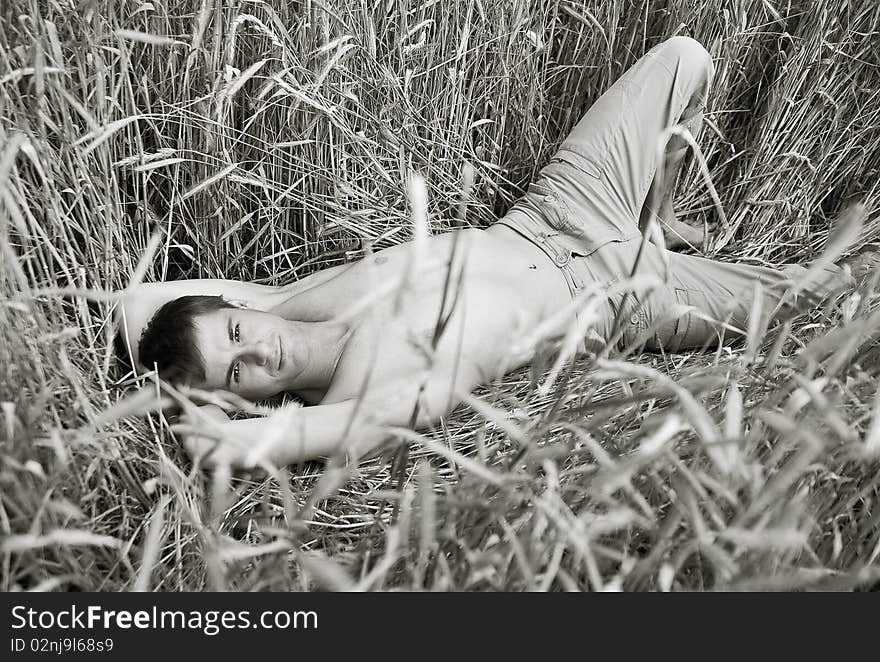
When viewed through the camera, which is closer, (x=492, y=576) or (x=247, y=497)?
(x=492, y=576)

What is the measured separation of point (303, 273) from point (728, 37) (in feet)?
4.35

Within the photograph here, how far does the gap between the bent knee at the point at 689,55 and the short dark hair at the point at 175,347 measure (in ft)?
4.29

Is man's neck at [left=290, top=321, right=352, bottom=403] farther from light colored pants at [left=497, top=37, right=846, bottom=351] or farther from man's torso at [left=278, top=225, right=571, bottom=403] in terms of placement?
light colored pants at [left=497, top=37, right=846, bottom=351]

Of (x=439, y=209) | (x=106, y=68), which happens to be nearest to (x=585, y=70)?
(x=439, y=209)

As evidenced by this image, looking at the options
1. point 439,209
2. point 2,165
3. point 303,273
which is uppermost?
point 2,165

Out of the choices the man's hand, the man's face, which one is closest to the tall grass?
the man's hand

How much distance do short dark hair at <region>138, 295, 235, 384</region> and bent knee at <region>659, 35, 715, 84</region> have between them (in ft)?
4.29

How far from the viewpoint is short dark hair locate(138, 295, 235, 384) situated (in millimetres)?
1483

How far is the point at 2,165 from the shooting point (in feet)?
2.72

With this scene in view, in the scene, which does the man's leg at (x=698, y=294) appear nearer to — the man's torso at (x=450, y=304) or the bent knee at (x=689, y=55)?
the man's torso at (x=450, y=304)

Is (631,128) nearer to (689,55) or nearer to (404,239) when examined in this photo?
(689,55)

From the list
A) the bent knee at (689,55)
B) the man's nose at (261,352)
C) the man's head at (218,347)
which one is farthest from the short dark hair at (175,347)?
the bent knee at (689,55)

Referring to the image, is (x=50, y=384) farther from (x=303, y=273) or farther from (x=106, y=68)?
(x=303, y=273)

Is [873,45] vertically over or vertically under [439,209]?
over
